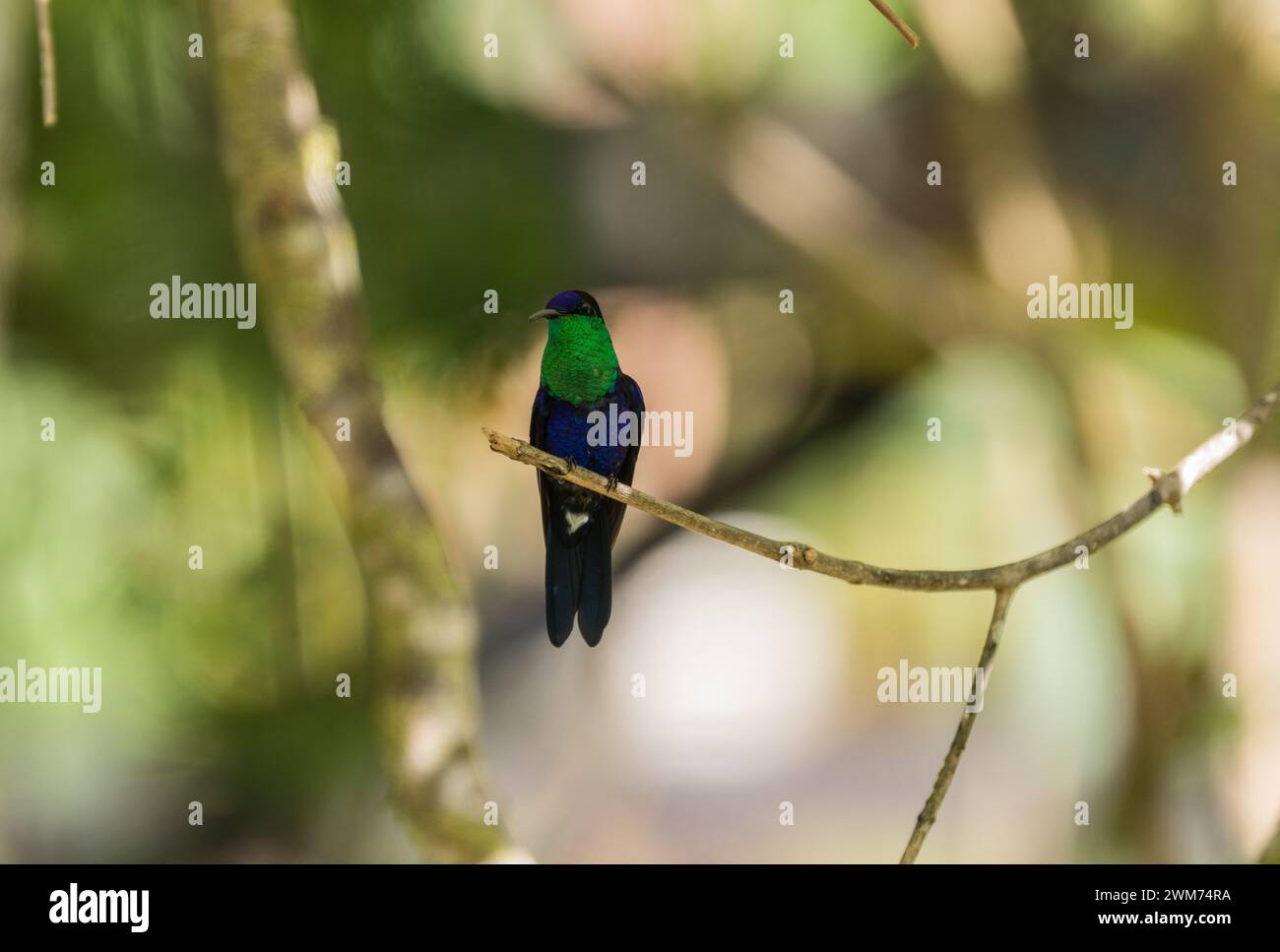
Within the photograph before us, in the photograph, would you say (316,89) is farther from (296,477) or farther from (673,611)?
(673,611)

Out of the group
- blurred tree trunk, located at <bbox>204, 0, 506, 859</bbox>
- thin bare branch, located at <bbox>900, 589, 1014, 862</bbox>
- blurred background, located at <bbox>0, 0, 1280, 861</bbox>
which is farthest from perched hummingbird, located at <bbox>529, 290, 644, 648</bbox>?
thin bare branch, located at <bbox>900, 589, 1014, 862</bbox>

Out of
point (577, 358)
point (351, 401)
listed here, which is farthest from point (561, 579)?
point (351, 401)

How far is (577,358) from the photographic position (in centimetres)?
299

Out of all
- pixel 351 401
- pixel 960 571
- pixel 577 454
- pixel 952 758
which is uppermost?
pixel 351 401

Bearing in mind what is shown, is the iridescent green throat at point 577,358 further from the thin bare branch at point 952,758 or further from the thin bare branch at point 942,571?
the thin bare branch at point 952,758

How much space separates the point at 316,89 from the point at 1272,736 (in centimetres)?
365

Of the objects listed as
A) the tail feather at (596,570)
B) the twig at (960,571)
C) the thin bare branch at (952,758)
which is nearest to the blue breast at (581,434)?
the tail feather at (596,570)

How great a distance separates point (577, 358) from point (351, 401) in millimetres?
595

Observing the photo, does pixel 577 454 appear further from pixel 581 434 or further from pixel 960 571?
pixel 960 571

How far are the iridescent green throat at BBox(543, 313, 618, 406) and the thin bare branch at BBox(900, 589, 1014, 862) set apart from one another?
128 centimetres

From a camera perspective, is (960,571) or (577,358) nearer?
(960,571)

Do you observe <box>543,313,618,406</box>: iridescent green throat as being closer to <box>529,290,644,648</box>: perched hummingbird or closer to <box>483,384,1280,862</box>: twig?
<box>529,290,644,648</box>: perched hummingbird

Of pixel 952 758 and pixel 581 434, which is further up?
pixel 581 434

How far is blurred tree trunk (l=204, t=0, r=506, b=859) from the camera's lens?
2.94m
